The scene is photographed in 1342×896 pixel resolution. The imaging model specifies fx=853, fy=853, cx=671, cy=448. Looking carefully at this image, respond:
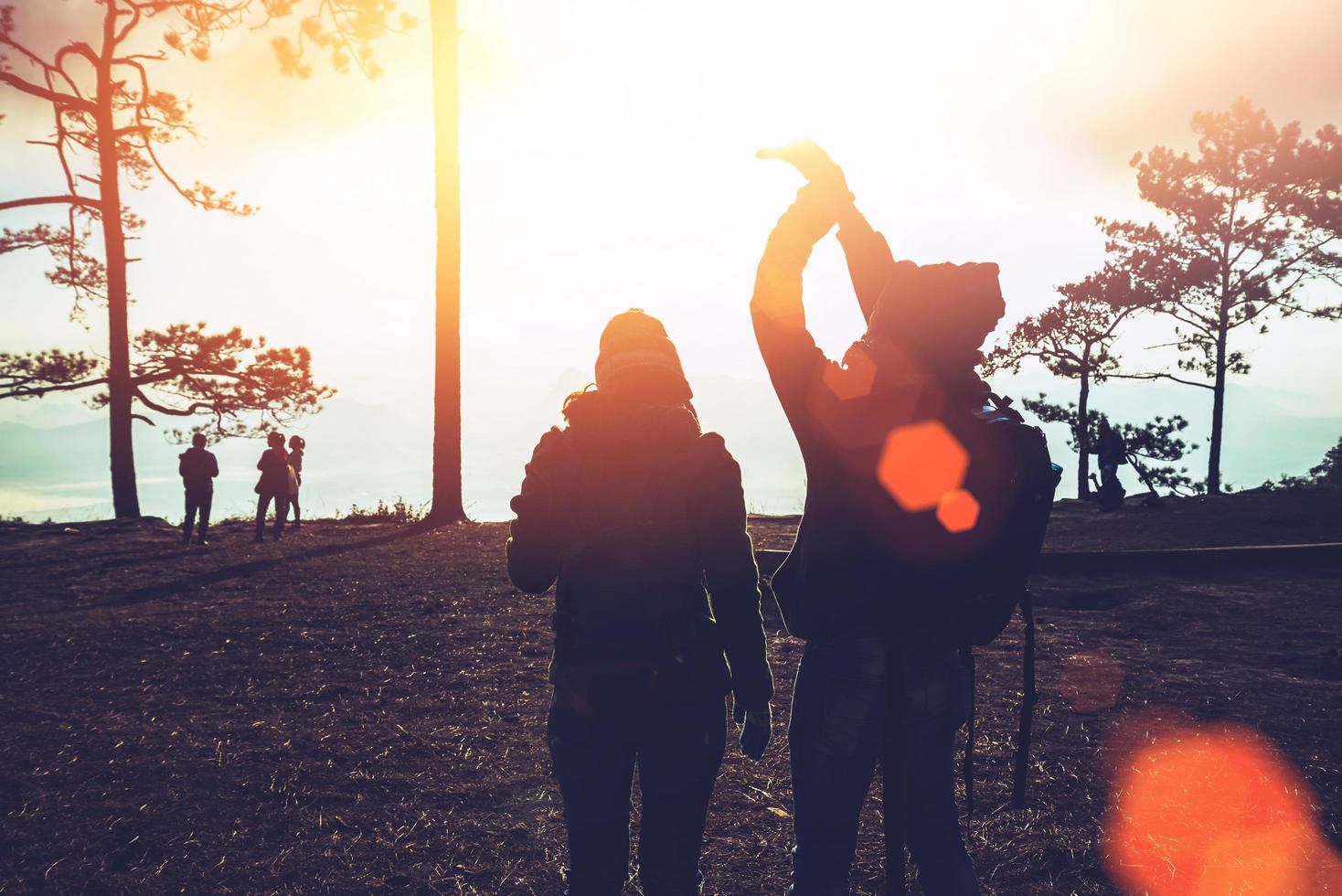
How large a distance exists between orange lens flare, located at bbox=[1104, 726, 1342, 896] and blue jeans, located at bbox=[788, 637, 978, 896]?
1904 mm

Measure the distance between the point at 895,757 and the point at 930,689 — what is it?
0.20 m

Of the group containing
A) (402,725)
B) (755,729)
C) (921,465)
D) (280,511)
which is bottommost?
(402,725)

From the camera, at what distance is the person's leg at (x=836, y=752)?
7.37 feet

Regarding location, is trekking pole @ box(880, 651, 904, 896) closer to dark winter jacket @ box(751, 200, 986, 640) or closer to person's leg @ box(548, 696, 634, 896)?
dark winter jacket @ box(751, 200, 986, 640)

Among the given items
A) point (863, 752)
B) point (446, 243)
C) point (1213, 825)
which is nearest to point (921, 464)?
point (863, 752)

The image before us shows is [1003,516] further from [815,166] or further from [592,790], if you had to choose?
[592,790]

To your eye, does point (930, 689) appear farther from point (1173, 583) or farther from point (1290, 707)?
point (1173, 583)

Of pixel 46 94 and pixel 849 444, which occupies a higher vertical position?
pixel 46 94

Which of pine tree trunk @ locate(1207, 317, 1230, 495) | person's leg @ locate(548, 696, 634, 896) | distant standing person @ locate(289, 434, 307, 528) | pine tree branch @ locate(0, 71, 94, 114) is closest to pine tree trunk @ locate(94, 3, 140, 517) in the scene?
pine tree branch @ locate(0, 71, 94, 114)

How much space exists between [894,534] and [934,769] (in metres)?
0.68

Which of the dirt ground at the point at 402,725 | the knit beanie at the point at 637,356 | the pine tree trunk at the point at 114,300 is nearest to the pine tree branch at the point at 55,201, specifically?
the pine tree trunk at the point at 114,300

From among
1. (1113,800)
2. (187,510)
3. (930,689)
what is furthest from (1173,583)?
(187,510)

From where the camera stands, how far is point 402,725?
19.1 ft

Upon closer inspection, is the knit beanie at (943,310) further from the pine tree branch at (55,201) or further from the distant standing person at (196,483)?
the pine tree branch at (55,201)
